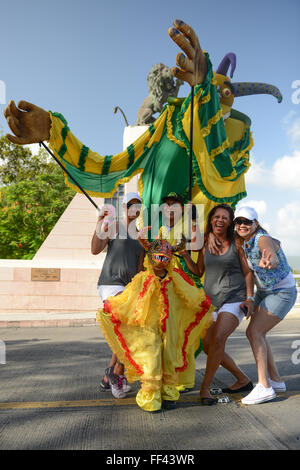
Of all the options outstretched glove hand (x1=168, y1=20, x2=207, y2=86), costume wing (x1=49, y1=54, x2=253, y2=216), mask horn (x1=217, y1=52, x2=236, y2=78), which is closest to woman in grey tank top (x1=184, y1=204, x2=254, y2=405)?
costume wing (x1=49, y1=54, x2=253, y2=216)

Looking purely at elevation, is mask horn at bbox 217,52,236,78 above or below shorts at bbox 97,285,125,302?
above

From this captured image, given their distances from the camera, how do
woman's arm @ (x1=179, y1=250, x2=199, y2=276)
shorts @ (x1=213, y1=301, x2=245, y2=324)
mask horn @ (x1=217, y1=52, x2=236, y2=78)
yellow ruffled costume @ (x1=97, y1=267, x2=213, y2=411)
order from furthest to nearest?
mask horn @ (x1=217, y1=52, x2=236, y2=78), woman's arm @ (x1=179, y1=250, x2=199, y2=276), shorts @ (x1=213, y1=301, x2=245, y2=324), yellow ruffled costume @ (x1=97, y1=267, x2=213, y2=411)

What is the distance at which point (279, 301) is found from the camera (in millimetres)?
3389

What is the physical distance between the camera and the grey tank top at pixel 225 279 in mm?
3363

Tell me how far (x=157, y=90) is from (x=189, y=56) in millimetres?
7728

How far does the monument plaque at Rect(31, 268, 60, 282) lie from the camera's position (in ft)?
35.5

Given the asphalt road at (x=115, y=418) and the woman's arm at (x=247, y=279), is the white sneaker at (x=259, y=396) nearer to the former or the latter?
the asphalt road at (x=115, y=418)

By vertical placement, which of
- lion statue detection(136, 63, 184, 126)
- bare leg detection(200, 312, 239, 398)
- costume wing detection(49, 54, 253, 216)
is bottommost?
bare leg detection(200, 312, 239, 398)

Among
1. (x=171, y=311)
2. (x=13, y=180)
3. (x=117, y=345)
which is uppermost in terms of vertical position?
(x=13, y=180)

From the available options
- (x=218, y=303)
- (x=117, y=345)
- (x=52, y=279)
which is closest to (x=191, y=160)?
(x=218, y=303)

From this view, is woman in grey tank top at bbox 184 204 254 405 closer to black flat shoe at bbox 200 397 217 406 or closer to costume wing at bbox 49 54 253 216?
black flat shoe at bbox 200 397 217 406

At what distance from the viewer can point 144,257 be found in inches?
146
